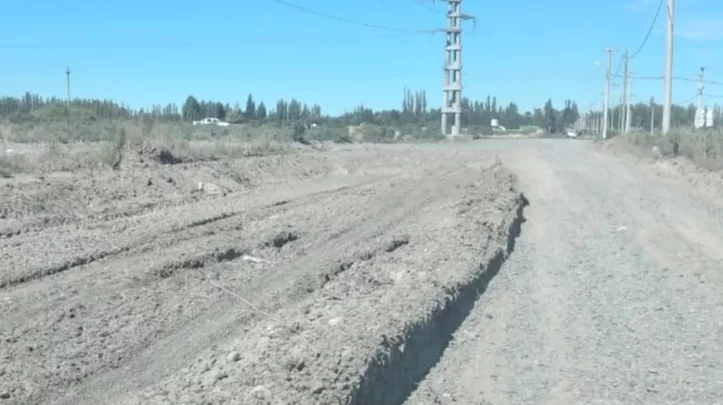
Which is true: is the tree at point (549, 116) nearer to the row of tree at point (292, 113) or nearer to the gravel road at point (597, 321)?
the row of tree at point (292, 113)

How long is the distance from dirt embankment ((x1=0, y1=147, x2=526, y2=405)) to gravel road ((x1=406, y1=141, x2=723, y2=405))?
39 cm

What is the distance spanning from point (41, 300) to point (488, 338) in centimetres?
459

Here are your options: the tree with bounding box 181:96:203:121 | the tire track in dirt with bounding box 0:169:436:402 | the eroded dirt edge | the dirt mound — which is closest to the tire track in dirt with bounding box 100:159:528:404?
the eroded dirt edge

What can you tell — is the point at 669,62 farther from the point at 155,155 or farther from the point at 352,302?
the point at 352,302

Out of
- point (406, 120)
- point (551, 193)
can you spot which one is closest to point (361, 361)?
point (551, 193)

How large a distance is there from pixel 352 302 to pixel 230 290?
188 cm

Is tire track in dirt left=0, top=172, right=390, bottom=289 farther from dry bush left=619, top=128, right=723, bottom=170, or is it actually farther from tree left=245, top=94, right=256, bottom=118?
tree left=245, top=94, right=256, bottom=118

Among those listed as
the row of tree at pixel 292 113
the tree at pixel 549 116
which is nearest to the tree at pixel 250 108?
the row of tree at pixel 292 113

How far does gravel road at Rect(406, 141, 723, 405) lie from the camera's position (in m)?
8.60

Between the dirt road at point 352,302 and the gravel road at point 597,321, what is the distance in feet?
0.12

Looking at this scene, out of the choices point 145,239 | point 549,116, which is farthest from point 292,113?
point 145,239

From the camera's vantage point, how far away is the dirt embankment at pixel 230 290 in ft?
24.8

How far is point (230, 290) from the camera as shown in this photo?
11688mm

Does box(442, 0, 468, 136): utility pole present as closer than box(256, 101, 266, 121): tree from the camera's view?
Yes
